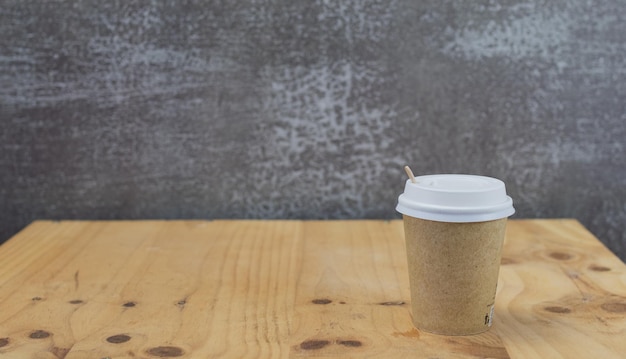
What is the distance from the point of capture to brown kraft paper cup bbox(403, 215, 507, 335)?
0.88 metres

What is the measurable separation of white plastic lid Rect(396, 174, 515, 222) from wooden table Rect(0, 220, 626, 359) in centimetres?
15

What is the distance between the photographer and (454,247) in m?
0.88

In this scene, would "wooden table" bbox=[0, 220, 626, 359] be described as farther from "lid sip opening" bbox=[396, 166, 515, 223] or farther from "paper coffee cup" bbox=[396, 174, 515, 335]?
"lid sip opening" bbox=[396, 166, 515, 223]

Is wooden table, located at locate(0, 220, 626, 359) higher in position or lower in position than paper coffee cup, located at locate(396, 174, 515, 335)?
lower

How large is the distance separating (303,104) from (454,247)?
75 cm

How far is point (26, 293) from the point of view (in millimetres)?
1095

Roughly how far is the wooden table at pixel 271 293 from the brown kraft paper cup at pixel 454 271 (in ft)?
0.07

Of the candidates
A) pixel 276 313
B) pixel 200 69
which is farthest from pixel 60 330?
pixel 200 69

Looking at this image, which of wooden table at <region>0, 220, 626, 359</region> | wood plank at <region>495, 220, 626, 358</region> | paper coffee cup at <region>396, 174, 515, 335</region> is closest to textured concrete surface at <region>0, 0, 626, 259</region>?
wooden table at <region>0, 220, 626, 359</region>

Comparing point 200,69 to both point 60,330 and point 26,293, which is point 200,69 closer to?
point 26,293

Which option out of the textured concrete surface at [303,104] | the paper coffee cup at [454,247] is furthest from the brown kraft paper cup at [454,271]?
the textured concrete surface at [303,104]

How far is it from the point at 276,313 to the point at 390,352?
0.64 feet

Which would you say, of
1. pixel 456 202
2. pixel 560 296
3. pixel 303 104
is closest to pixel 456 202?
pixel 456 202

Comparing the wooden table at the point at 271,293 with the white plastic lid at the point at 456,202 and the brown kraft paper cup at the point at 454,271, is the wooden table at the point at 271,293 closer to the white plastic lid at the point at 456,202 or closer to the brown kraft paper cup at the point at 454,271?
the brown kraft paper cup at the point at 454,271
